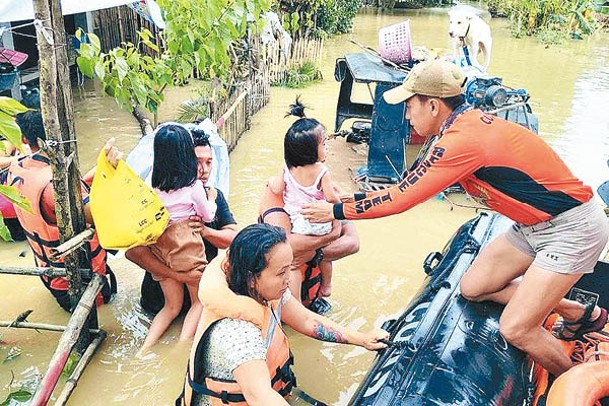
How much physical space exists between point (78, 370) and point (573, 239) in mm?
2803

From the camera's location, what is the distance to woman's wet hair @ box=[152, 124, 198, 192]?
10.9ft

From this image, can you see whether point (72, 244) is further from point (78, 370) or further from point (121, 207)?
point (78, 370)

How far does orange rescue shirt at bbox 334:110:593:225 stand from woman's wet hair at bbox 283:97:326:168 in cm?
79

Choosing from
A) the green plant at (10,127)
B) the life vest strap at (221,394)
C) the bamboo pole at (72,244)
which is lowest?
the life vest strap at (221,394)

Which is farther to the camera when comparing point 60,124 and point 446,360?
point 60,124

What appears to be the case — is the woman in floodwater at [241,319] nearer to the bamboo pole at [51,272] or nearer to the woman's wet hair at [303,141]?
the woman's wet hair at [303,141]

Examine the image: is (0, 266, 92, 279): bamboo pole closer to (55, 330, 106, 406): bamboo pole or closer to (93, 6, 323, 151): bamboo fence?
(55, 330, 106, 406): bamboo pole

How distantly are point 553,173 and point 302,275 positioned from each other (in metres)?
1.78

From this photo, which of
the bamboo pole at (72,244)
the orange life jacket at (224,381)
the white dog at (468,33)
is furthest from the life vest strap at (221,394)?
the white dog at (468,33)

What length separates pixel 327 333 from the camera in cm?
276

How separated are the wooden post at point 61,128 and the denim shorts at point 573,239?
2.53 metres

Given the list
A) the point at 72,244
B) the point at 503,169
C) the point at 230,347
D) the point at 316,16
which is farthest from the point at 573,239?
the point at 316,16

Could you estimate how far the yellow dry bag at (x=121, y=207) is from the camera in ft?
10.5

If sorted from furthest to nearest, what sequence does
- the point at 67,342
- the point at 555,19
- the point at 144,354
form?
1. the point at 555,19
2. the point at 144,354
3. the point at 67,342
